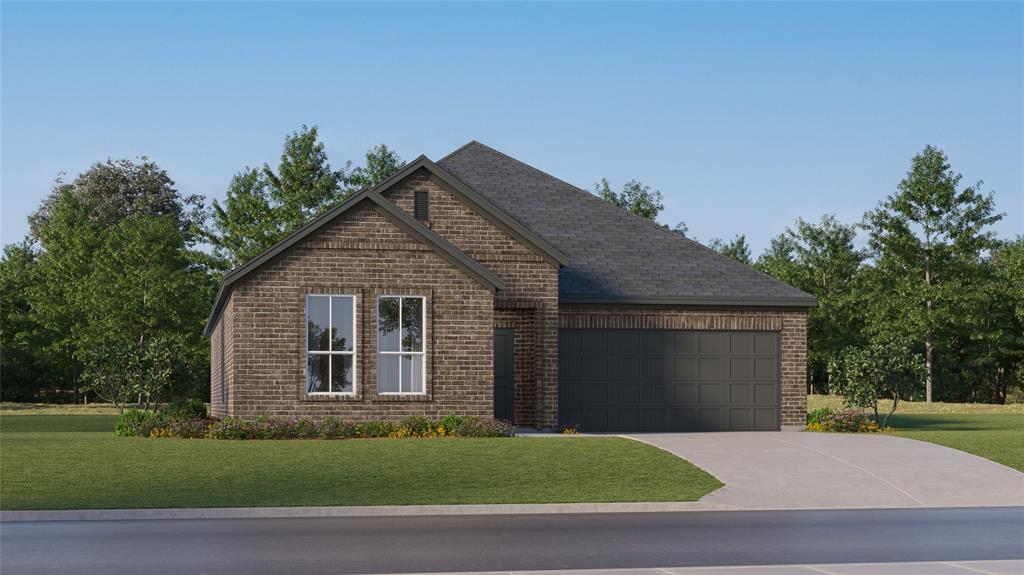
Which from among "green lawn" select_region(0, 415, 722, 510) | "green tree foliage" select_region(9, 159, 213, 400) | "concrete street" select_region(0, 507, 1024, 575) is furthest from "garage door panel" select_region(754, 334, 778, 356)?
"green tree foliage" select_region(9, 159, 213, 400)

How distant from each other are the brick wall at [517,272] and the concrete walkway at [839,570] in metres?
17.7

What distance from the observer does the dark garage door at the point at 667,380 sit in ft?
98.5

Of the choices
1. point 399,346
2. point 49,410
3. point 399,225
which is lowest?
point 49,410

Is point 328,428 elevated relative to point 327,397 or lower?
lower

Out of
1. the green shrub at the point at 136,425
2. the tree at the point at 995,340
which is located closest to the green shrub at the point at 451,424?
the green shrub at the point at 136,425

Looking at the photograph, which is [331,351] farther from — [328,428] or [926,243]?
[926,243]

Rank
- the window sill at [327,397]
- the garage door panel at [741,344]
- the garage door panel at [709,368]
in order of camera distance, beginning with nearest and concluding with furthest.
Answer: the window sill at [327,397] → the garage door panel at [709,368] → the garage door panel at [741,344]

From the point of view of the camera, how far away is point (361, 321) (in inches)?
1057

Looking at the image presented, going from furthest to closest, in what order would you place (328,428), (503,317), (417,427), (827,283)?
(827,283) < (503,317) < (417,427) < (328,428)

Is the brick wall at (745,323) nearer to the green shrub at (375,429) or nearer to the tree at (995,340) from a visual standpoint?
the green shrub at (375,429)

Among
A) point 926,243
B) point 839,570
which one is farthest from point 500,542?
point 926,243

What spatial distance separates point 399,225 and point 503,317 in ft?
13.1

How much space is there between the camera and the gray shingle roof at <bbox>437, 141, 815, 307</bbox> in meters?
30.2

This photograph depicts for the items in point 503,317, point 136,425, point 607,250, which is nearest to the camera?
point 136,425
